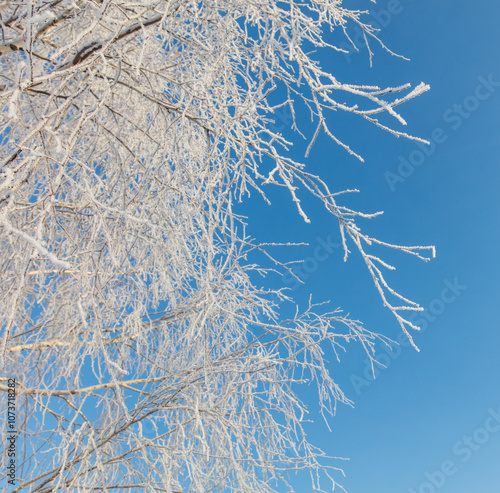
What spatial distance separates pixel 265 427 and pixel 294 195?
4.73ft

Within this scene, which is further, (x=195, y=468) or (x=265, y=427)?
(x=265, y=427)

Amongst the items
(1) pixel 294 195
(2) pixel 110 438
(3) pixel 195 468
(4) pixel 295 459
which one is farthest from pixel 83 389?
(1) pixel 294 195

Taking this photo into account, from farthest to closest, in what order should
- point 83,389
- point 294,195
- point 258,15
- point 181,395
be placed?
point 83,389 → point 258,15 → point 181,395 → point 294,195

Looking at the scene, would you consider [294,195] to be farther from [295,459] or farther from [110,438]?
[295,459]

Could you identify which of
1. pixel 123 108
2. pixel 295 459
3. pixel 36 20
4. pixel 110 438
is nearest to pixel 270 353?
pixel 295 459

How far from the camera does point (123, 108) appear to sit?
2912 millimetres

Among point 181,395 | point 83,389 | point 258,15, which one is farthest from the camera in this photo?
point 83,389

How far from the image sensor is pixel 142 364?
3.22m

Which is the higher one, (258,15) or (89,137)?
(89,137)

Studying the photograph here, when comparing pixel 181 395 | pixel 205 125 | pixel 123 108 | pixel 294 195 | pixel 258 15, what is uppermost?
pixel 123 108

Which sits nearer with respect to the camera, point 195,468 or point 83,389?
point 195,468

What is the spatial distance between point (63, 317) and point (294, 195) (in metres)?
2.01

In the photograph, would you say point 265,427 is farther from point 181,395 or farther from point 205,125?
point 205,125

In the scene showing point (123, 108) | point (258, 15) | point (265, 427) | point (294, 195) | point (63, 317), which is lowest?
point (265, 427)
